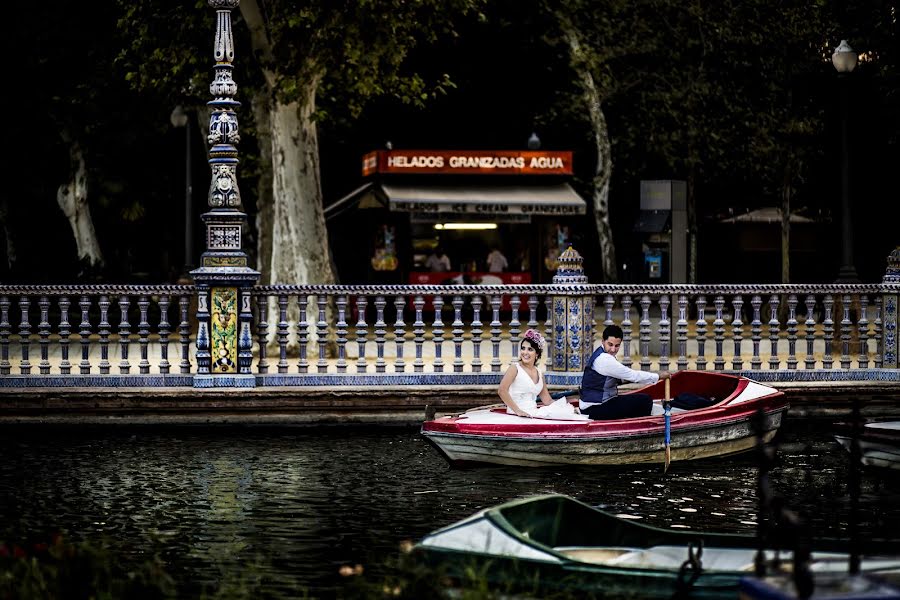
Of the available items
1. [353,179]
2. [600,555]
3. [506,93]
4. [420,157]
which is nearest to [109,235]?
[353,179]

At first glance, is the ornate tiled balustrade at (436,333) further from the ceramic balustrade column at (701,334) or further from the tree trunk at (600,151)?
the tree trunk at (600,151)

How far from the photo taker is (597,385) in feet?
46.1

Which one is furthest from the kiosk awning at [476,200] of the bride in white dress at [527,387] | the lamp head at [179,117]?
the bride in white dress at [527,387]

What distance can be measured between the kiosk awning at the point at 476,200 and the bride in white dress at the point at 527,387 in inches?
672

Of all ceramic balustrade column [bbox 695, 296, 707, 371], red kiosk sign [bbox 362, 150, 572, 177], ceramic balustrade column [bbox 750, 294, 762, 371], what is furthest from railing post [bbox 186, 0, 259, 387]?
red kiosk sign [bbox 362, 150, 572, 177]

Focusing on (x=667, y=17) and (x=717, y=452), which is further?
(x=667, y=17)

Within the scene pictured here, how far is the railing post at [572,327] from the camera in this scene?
16.8m

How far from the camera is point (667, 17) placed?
30.7 meters

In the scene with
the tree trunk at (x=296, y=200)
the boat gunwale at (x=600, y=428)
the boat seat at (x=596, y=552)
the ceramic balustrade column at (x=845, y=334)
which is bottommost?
the boat seat at (x=596, y=552)

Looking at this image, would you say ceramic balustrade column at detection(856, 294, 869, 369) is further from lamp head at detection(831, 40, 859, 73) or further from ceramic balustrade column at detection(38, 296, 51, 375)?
ceramic balustrade column at detection(38, 296, 51, 375)

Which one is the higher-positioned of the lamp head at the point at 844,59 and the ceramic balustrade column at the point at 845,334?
the lamp head at the point at 844,59

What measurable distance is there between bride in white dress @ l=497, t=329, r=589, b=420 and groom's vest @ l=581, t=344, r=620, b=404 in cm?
36

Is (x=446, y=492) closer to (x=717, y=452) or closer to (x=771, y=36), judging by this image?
(x=717, y=452)

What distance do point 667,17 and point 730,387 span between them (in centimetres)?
1734
